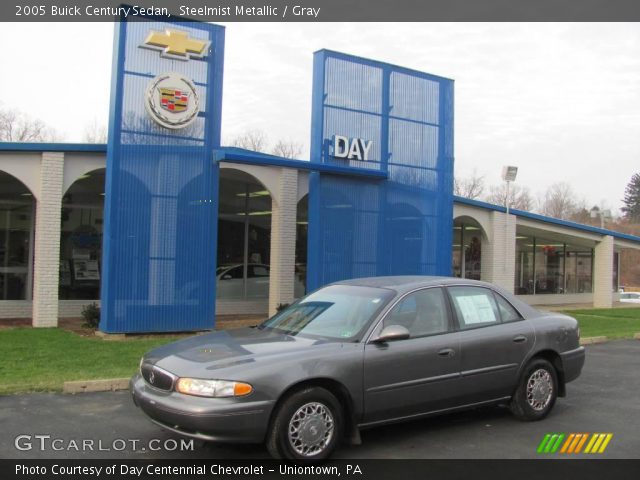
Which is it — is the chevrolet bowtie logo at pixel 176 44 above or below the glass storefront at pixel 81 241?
above

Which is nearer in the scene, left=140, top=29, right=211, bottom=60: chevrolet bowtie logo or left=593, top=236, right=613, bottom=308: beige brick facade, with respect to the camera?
left=140, top=29, right=211, bottom=60: chevrolet bowtie logo

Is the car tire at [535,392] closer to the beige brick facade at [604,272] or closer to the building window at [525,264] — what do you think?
the beige brick facade at [604,272]

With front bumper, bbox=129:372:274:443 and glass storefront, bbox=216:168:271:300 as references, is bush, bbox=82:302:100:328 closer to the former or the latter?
glass storefront, bbox=216:168:271:300

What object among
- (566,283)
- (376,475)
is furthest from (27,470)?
(566,283)

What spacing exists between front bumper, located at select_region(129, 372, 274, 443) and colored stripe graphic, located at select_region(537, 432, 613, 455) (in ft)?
8.53

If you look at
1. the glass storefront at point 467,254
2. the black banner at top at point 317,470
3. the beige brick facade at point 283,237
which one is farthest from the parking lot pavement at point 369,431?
the glass storefront at point 467,254

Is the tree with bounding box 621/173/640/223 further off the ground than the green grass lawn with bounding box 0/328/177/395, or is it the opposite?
the tree with bounding box 621/173/640/223

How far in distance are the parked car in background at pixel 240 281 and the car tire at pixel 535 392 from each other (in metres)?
12.6

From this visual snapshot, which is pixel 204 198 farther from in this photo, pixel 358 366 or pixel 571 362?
pixel 358 366

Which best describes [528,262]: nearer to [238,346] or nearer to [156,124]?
[156,124]

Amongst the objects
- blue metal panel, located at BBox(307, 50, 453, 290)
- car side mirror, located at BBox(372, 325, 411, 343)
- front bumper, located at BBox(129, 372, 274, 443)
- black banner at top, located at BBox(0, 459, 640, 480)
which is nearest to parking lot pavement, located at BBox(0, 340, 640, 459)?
black banner at top, located at BBox(0, 459, 640, 480)

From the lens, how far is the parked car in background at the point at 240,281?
1869cm

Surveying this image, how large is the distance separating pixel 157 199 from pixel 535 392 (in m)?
8.64

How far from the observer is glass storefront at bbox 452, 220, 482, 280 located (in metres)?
25.4
